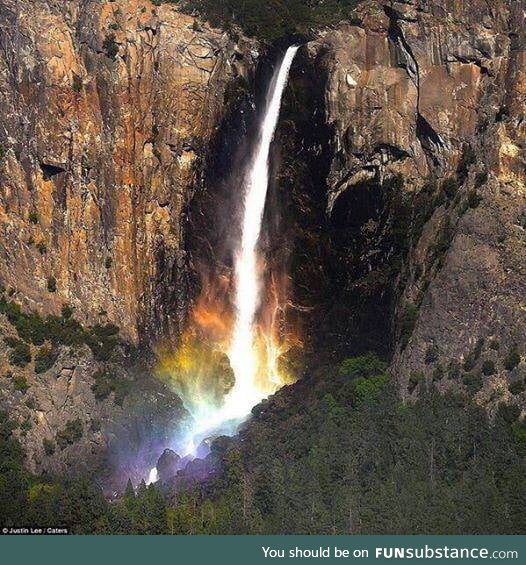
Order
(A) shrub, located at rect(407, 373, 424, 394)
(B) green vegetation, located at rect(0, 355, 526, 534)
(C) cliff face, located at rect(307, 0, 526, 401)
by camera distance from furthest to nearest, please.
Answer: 1. (A) shrub, located at rect(407, 373, 424, 394)
2. (C) cliff face, located at rect(307, 0, 526, 401)
3. (B) green vegetation, located at rect(0, 355, 526, 534)

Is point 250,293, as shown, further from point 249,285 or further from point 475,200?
point 475,200

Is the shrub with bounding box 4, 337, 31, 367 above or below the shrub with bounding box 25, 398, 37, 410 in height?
above

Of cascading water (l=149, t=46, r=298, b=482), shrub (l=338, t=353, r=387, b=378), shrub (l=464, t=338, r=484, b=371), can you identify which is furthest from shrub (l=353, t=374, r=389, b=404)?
cascading water (l=149, t=46, r=298, b=482)

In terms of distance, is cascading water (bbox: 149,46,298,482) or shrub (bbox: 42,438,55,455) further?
cascading water (bbox: 149,46,298,482)

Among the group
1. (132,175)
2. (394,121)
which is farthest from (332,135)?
(132,175)

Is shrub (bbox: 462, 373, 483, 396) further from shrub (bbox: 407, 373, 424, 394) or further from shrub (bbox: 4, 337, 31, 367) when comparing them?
shrub (bbox: 4, 337, 31, 367)

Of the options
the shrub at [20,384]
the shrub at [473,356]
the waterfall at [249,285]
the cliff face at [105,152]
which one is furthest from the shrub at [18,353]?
the shrub at [473,356]

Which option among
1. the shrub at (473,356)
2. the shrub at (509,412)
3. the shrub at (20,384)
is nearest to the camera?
the shrub at (509,412)

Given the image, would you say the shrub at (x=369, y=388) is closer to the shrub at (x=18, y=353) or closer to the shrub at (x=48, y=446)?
the shrub at (x=48, y=446)
